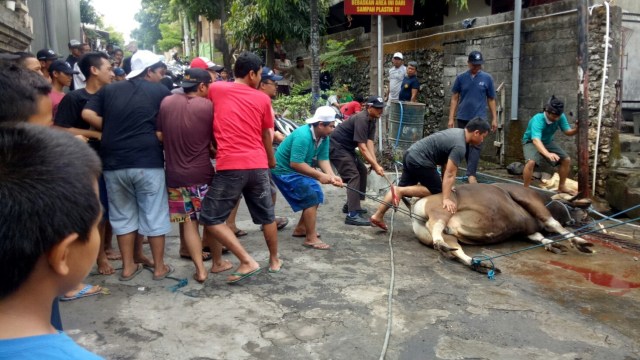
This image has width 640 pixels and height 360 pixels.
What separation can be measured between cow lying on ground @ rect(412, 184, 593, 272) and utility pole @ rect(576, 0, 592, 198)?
1.24 m

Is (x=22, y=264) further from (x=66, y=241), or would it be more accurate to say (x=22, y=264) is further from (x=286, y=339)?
(x=286, y=339)

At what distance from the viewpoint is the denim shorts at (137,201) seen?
13.7 feet

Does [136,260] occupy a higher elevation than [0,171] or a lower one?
lower

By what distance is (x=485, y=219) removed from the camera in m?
5.71

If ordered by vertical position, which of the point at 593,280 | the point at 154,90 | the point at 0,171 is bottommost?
the point at 593,280

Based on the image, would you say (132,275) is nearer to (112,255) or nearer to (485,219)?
(112,255)

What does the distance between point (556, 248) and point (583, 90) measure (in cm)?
241

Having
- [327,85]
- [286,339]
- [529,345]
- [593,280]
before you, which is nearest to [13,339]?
[286,339]

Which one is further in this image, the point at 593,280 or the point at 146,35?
the point at 146,35

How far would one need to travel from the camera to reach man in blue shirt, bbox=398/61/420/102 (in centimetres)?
1057

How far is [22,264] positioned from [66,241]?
92 mm

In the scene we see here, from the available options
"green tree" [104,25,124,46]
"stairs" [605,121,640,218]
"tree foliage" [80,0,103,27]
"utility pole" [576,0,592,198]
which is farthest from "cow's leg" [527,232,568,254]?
"green tree" [104,25,124,46]

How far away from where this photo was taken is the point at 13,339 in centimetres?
107

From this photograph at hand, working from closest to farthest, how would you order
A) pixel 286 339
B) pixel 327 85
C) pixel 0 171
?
pixel 0 171, pixel 286 339, pixel 327 85
